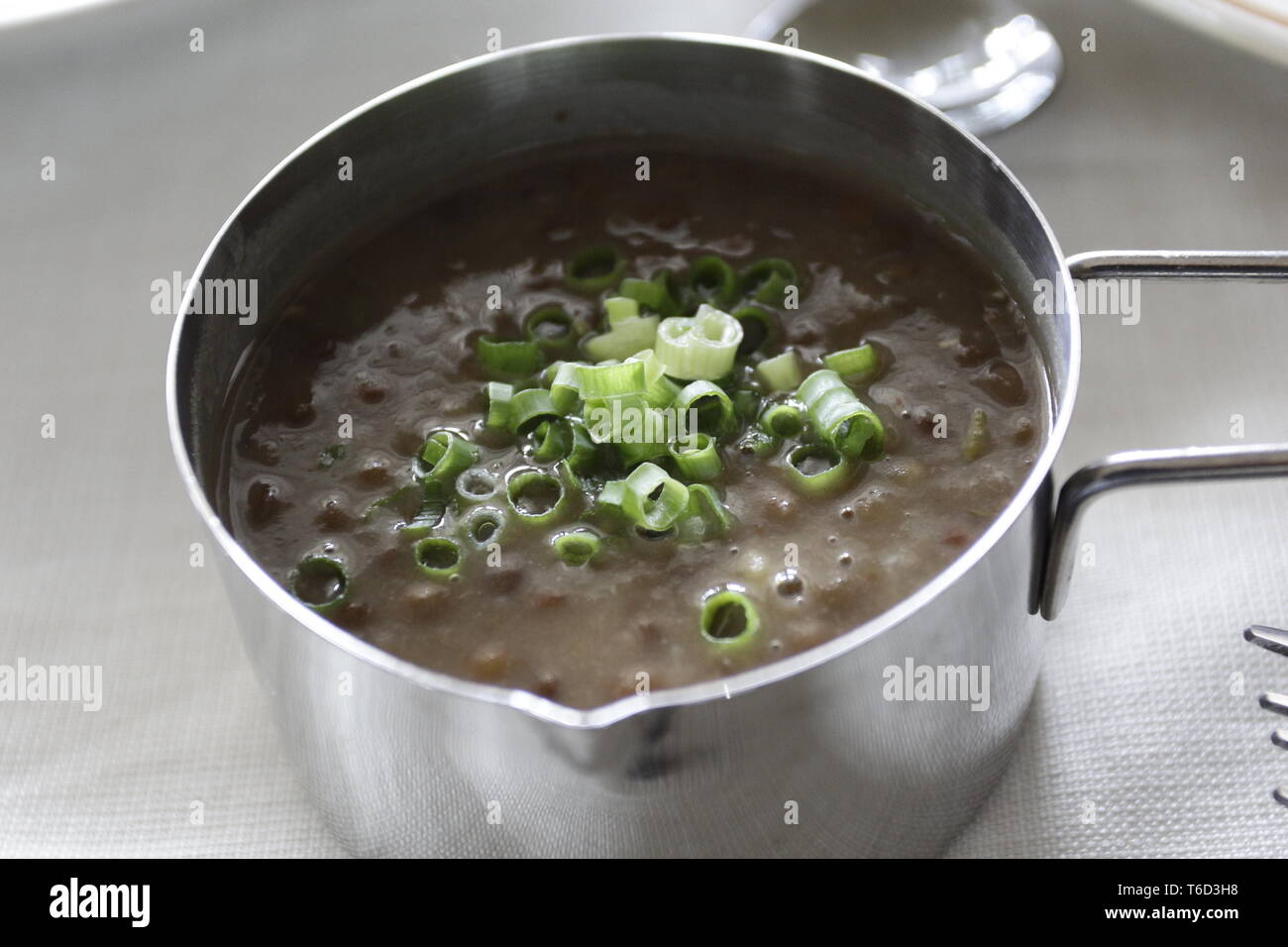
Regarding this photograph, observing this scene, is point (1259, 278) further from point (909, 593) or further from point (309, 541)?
point (309, 541)

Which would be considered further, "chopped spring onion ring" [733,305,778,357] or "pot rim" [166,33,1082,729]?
"chopped spring onion ring" [733,305,778,357]

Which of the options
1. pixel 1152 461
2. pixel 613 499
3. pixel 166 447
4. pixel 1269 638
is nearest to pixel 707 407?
pixel 613 499

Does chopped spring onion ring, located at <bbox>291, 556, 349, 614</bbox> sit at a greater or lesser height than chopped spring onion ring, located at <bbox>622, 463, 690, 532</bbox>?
lesser

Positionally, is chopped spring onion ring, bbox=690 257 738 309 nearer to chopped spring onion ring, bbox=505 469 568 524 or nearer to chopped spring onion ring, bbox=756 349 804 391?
chopped spring onion ring, bbox=756 349 804 391

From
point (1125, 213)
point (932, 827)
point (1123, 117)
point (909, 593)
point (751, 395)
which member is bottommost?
point (932, 827)

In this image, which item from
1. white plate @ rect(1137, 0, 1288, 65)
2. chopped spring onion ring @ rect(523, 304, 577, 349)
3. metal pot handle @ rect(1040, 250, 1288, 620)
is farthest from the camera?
white plate @ rect(1137, 0, 1288, 65)

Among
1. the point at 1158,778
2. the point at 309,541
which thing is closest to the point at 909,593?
the point at 1158,778

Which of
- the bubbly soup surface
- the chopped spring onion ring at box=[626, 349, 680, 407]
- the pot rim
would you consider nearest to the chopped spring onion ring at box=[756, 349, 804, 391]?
the bubbly soup surface

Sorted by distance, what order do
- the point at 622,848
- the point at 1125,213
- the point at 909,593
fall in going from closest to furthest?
1. the point at 622,848
2. the point at 909,593
3. the point at 1125,213
